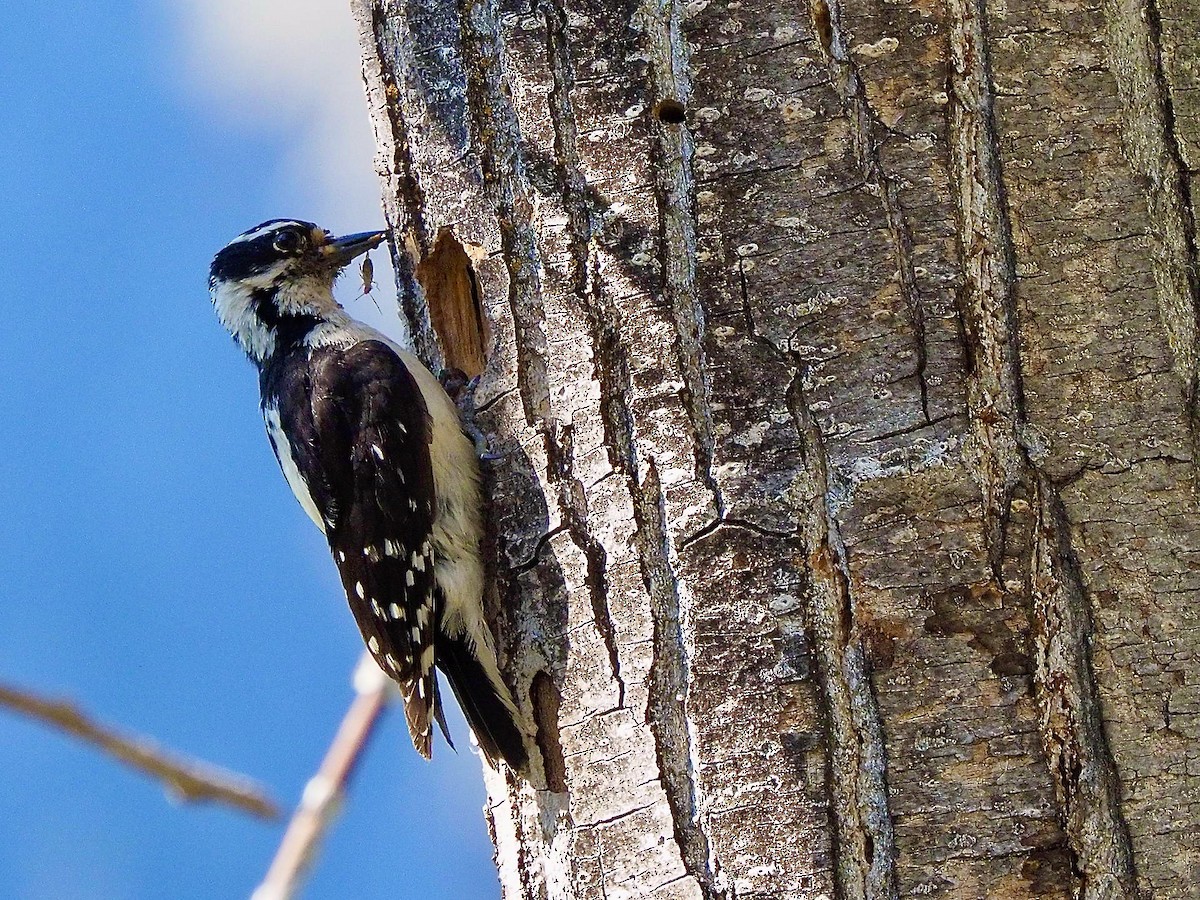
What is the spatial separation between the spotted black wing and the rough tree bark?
821 millimetres

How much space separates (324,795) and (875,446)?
99cm

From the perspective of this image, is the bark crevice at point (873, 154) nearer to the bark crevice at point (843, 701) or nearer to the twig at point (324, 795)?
the bark crevice at point (843, 701)

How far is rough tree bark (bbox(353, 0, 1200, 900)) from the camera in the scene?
1.81 meters

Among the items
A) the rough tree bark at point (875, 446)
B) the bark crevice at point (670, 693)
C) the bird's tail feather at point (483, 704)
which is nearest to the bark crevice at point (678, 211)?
the rough tree bark at point (875, 446)

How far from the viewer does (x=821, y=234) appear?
1971 millimetres

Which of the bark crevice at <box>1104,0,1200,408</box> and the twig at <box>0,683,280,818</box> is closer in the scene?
the twig at <box>0,683,280,818</box>

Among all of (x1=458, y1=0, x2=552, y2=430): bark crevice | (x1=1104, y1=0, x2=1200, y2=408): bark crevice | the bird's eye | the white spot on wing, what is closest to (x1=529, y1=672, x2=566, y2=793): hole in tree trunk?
(x1=458, y1=0, x2=552, y2=430): bark crevice

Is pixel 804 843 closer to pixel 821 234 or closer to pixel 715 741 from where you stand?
pixel 715 741

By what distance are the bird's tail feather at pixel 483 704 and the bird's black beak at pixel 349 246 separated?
4.35ft

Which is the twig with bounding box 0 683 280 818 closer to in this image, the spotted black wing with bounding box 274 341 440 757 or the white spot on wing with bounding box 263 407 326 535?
the spotted black wing with bounding box 274 341 440 757

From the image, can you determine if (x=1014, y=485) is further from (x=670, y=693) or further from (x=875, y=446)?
(x=670, y=693)

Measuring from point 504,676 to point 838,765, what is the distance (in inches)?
29.3

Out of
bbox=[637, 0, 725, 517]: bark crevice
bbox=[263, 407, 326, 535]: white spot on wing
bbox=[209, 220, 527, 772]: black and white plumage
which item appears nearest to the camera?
bbox=[637, 0, 725, 517]: bark crevice

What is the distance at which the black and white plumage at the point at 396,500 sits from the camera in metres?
2.74
